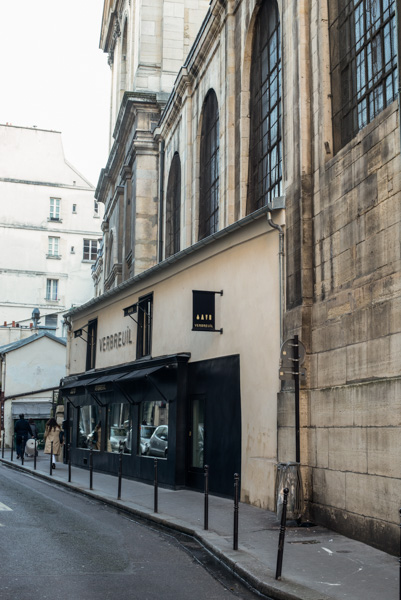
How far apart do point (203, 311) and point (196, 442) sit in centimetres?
305

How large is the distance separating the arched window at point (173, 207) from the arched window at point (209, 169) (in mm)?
4350

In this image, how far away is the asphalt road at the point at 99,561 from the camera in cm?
736

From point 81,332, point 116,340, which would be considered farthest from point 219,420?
point 81,332

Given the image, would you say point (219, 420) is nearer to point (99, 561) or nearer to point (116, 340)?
point (99, 561)

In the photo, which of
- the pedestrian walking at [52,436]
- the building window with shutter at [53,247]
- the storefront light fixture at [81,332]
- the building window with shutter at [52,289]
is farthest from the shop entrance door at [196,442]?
the building window with shutter at [53,247]

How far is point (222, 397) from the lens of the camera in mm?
15547

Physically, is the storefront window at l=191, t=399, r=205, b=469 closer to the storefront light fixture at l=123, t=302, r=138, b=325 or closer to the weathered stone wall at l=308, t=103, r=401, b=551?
the storefront light fixture at l=123, t=302, r=138, b=325

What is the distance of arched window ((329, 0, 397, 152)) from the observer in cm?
1134

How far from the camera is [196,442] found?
16.8 metres

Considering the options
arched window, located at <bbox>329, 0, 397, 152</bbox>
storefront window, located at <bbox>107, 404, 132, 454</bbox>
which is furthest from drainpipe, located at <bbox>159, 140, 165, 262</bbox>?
arched window, located at <bbox>329, 0, 397, 152</bbox>

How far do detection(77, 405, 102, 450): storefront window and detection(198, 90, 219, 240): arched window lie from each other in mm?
6592

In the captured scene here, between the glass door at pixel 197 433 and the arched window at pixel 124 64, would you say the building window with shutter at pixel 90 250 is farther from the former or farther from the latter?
the glass door at pixel 197 433

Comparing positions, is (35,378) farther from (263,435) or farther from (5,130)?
(263,435)

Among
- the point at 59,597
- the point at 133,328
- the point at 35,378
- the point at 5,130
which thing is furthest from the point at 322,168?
the point at 5,130
